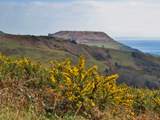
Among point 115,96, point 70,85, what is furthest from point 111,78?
point 70,85

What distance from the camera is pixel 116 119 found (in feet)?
34.4

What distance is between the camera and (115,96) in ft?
39.7

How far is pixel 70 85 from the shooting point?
36.2 ft

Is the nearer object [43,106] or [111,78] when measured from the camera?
[43,106]

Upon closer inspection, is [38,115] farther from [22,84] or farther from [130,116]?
[130,116]

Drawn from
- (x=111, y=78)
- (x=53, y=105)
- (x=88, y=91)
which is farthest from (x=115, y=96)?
(x=53, y=105)

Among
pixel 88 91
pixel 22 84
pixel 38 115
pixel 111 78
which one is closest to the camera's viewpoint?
pixel 38 115

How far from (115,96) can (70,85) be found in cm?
160

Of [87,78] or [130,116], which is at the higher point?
[87,78]

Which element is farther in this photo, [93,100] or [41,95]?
[93,100]

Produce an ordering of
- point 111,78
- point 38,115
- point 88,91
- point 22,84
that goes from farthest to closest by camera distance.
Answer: point 111,78 < point 88,91 < point 22,84 < point 38,115

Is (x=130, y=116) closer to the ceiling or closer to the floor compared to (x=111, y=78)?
closer to the floor

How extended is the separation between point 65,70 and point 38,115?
8.41 ft

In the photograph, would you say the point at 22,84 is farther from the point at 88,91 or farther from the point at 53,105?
the point at 88,91
